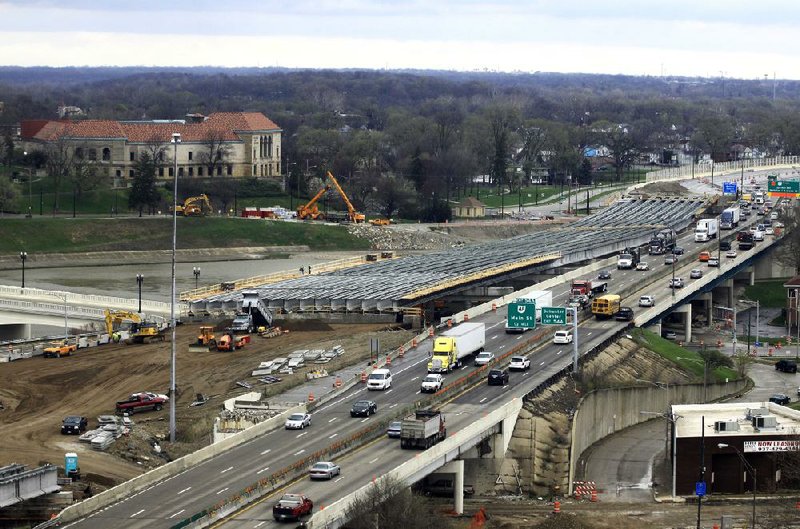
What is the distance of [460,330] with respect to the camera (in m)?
75.8

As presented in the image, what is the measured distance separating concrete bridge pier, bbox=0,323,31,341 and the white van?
3158 centimetres

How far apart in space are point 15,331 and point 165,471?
43996 mm

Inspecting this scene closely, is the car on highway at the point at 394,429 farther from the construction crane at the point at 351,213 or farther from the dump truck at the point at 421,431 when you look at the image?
the construction crane at the point at 351,213

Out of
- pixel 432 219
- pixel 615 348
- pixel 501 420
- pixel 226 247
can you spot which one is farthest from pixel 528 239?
pixel 501 420

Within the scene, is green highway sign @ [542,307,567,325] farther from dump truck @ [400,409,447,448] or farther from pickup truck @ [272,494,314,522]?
pickup truck @ [272,494,314,522]

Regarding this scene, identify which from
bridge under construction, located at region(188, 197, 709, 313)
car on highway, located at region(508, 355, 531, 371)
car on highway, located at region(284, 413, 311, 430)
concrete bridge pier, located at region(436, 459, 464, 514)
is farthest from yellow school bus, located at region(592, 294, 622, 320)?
concrete bridge pier, located at region(436, 459, 464, 514)

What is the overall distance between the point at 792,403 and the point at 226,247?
7938 centimetres

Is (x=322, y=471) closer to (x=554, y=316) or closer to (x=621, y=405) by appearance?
(x=621, y=405)

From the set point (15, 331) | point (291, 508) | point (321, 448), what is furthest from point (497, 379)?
point (15, 331)

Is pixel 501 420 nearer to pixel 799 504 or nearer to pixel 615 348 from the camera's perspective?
pixel 799 504

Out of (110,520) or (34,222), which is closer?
(110,520)

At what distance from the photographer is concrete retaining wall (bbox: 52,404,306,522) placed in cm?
4841

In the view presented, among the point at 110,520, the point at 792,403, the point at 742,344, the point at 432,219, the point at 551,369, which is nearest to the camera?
the point at 110,520

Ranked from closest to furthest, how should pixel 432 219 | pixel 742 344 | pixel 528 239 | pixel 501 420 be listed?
pixel 501 420 → pixel 742 344 → pixel 528 239 → pixel 432 219
